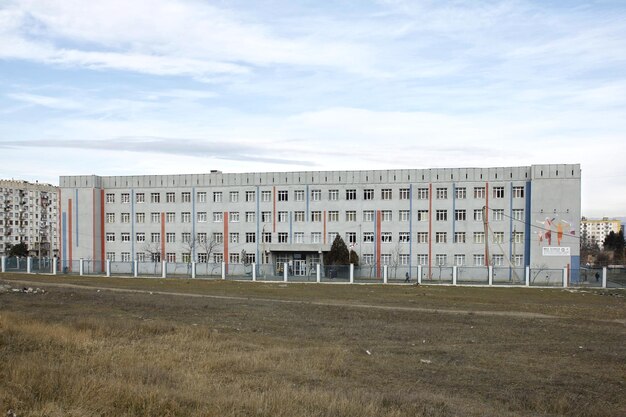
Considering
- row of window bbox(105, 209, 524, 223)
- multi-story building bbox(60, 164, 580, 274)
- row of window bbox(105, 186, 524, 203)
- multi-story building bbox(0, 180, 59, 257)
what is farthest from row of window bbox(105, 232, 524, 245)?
multi-story building bbox(0, 180, 59, 257)

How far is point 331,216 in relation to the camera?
252 feet

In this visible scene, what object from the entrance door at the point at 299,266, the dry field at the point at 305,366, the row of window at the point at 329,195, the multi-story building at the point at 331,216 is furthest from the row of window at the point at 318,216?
the dry field at the point at 305,366

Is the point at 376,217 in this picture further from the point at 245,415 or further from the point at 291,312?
the point at 245,415

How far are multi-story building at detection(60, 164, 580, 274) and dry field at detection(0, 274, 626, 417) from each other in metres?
47.0

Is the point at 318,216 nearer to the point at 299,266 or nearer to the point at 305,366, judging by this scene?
the point at 299,266

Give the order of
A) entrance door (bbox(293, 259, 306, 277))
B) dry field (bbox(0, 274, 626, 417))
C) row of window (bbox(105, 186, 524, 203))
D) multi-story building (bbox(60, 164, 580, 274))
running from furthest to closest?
entrance door (bbox(293, 259, 306, 277)) → row of window (bbox(105, 186, 524, 203)) → multi-story building (bbox(60, 164, 580, 274)) → dry field (bbox(0, 274, 626, 417))

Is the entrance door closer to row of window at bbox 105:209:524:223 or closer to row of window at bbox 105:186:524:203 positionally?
row of window at bbox 105:209:524:223

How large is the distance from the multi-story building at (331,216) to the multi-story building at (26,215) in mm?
51124

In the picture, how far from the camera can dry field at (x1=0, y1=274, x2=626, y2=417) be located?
8695 millimetres

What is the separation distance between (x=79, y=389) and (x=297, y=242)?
69.0 meters

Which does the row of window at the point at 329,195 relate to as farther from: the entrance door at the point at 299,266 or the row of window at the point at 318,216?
the entrance door at the point at 299,266

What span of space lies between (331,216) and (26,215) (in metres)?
→ 86.6

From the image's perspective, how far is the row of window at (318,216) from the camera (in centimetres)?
7269

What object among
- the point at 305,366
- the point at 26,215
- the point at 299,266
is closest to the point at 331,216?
the point at 299,266
